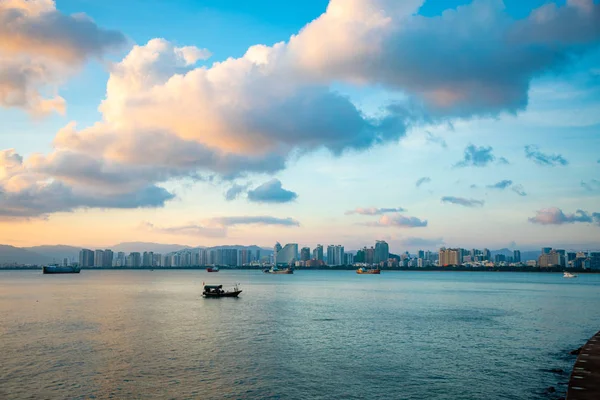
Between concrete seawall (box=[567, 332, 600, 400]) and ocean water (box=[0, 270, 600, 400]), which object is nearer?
concrete seawall (box=[567, 332, 600, 400])

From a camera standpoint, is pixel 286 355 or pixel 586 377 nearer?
pixel 586 377

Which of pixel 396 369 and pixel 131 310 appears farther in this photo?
pixel 131 310

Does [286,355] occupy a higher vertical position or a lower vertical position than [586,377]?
lower

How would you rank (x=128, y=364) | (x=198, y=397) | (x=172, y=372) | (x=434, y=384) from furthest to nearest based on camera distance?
(x=128, y=364) → (x=172, y=372) → (x=434, y=384) → (x=198, y=397)

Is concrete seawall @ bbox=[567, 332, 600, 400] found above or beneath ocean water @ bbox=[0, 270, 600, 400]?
above

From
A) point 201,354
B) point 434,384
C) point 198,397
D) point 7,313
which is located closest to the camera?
point 198,397

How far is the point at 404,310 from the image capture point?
344 feet

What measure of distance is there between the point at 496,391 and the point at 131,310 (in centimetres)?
8237

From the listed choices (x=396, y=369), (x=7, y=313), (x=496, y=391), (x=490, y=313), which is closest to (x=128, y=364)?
(x=396, y=369)

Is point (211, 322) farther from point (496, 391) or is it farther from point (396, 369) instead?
point (496, 391)

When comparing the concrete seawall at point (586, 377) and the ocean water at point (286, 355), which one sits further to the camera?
the ocean water at point (286, 355)

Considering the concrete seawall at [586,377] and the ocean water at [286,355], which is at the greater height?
the concrete seawall at [586,377]

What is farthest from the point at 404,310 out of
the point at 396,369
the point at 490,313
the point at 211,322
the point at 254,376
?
the point at 254,376

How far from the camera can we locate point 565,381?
42.5 meters
